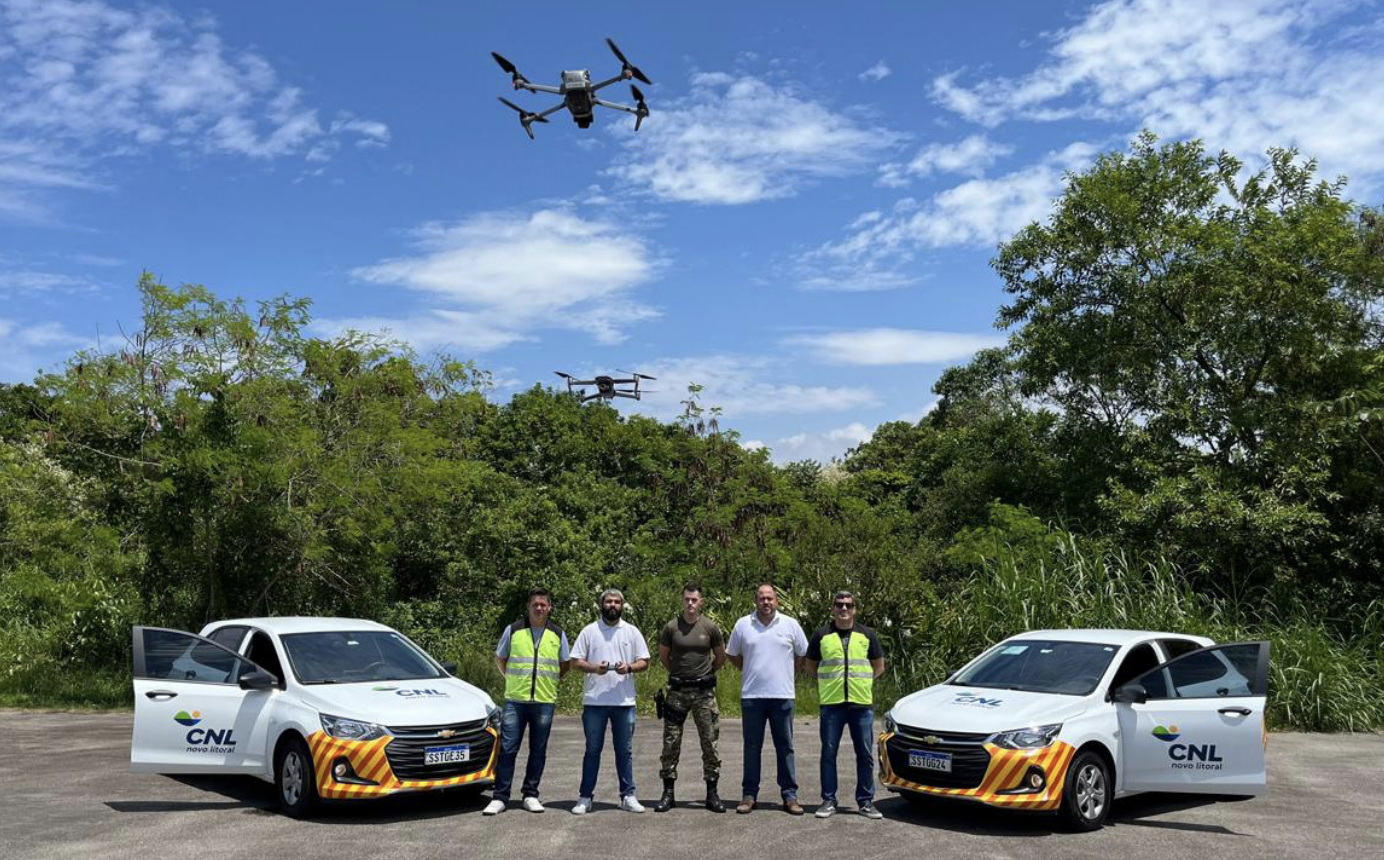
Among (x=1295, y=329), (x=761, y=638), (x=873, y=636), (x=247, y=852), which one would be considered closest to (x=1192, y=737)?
(x=873, y=636)

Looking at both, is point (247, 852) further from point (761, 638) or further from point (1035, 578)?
point (1035, 578)

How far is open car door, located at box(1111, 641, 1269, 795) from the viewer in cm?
880

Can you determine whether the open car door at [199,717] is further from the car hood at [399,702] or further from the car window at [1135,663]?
the car window at [1135,663]

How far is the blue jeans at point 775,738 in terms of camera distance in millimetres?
8969

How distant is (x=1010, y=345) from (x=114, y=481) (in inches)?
685

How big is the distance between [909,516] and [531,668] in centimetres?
1729

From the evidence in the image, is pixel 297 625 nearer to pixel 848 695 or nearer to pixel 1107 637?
pixel 848 695

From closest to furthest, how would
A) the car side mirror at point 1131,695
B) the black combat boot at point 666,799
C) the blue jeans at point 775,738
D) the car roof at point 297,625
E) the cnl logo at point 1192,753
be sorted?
the car side mirror at point 1131,695
the cnl logo at point 1192,753
the blue jeans at point 775,738
the black combat boot at point 666,799
the car roof at point 297,625

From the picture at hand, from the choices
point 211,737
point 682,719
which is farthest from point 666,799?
point 211,737

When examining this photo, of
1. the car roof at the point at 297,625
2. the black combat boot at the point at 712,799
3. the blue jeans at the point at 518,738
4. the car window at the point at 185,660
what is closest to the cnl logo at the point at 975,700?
the black combat boot at the point at 712,799

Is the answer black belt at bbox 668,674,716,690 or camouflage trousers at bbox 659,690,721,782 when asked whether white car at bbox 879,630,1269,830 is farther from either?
black belt at bbox 668,674,716,690

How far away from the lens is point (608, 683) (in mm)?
8977

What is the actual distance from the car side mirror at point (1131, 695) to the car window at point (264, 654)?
6.75 meters

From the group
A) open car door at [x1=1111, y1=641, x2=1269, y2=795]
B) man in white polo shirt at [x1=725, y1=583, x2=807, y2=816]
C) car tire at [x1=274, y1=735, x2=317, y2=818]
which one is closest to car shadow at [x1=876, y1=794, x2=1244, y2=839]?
open car door at [x1=1111, y1=641, x2=1269, y2=795]
